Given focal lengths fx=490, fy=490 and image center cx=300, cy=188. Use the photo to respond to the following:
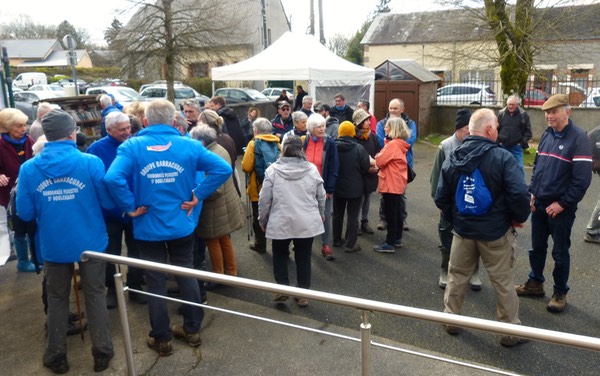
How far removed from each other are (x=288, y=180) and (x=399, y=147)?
6.61 ft

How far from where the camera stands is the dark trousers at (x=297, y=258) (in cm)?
451

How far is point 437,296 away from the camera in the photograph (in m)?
4.80

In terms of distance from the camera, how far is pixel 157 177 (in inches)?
137

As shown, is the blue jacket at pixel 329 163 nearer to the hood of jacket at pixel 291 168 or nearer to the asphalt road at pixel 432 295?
the asphalt road at pixel 432 295

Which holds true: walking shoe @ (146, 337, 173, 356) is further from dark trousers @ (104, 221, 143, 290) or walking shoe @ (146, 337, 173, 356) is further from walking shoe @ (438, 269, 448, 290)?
walking shoe @ (438, 269, 448, 290)

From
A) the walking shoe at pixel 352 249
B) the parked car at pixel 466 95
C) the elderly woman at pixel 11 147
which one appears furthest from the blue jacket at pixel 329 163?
the parked car at pixel 466 95

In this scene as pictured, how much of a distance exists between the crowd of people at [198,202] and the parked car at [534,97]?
34.5 ft

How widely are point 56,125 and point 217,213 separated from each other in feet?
5.85

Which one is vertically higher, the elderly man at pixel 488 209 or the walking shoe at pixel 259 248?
the elderly man at pixel 488 209

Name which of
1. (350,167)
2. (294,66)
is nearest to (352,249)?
(350,167)

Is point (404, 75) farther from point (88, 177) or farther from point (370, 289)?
point (88, 177)

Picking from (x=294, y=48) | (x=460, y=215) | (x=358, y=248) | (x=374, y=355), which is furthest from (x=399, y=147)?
(x=294, y=48)

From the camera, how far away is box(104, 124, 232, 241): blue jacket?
3.44 meters

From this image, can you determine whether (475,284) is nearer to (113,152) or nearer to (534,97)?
(113,152)
